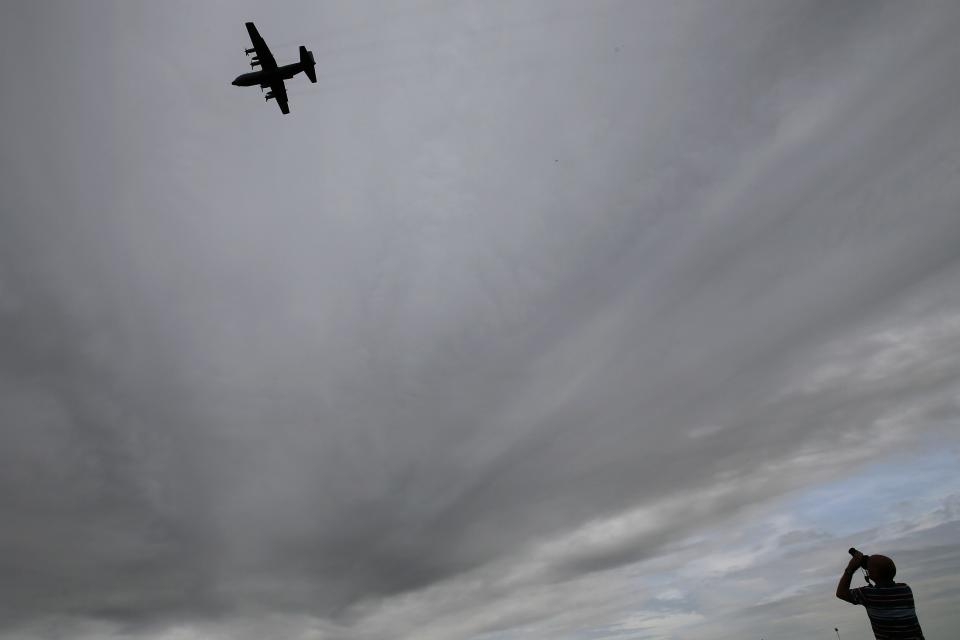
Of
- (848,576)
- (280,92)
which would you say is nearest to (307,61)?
(280,92)

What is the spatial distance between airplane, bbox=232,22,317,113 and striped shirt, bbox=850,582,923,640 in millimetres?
69241

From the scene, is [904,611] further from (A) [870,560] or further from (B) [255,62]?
(B) [255,62]

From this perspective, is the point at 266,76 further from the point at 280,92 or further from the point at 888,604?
the point at 888,604

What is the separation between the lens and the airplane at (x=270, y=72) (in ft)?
188

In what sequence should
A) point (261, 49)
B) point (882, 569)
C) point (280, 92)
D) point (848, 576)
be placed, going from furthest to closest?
point (280, 92) < point (261, 49) < point (848, 576) < point (882, 569)

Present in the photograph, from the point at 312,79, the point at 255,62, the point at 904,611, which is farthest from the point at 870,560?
the point at 312,79

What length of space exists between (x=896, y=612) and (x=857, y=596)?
4.03 feet

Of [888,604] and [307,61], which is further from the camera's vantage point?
[307,61]

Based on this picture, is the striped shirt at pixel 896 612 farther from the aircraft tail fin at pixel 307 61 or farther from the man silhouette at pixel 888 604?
the aircraft tail fin at pixel 307 61

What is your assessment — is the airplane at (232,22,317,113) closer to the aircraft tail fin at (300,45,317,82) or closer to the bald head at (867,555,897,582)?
the aircraft tail fin at (300,45,317,82)

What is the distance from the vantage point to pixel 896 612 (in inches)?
489

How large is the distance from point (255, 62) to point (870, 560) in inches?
2743

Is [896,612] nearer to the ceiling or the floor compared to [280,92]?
nearer to the floor

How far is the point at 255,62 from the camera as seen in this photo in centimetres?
5778
